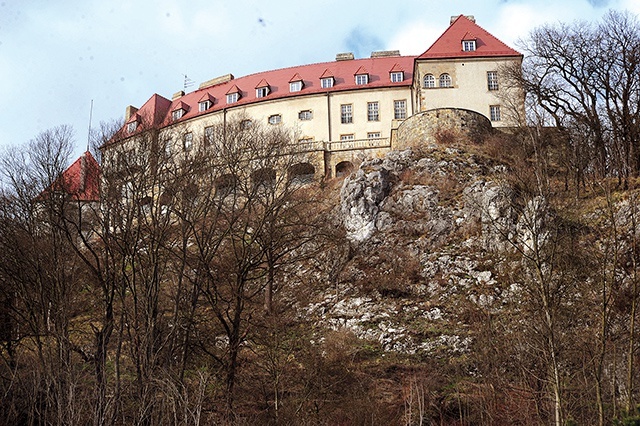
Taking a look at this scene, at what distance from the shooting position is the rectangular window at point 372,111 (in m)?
43.0

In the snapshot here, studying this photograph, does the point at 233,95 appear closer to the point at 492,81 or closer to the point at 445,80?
the point at 445,80

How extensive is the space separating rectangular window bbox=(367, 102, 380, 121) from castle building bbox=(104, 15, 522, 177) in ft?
0.21

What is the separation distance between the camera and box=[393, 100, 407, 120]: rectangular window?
42.8 meters

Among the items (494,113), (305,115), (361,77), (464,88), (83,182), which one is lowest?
(83,182)

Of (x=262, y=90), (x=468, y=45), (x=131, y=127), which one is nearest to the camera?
(x=131, y=127)

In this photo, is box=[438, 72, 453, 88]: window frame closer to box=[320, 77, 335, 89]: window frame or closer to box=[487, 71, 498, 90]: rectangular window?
box=[487, 71, 498, 90]: rectangular window

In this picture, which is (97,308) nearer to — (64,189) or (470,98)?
(64,189)

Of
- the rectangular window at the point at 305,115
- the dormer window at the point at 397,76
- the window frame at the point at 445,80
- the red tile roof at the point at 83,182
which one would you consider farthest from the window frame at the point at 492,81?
the red tile roof at the point at 83,182

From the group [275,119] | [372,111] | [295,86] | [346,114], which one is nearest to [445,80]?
[372,111]

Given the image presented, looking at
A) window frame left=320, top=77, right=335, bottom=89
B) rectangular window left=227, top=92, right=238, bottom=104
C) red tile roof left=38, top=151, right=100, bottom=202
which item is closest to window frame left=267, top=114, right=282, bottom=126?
window frame left=320, top=77, right=335, bottom=89

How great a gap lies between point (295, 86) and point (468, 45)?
12.0 meters

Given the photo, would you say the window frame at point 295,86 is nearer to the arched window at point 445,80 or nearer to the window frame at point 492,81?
the arched window at point 445,80

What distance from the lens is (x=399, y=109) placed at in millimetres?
43031

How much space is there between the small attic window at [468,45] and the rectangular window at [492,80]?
200 cm
